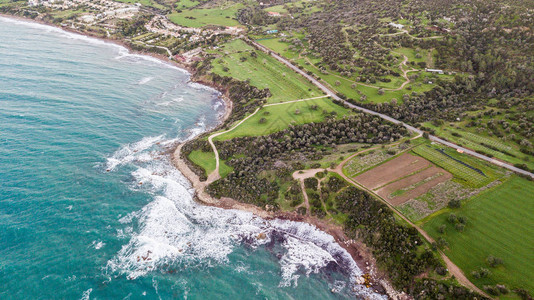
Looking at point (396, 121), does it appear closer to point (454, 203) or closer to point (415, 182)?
point (415, 182)

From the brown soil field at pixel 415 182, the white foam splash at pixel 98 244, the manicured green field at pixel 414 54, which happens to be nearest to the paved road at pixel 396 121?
the brown soil field at pixel 415 182

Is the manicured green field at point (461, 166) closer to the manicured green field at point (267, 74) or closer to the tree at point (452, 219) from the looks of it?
the tree at point (452, 219)

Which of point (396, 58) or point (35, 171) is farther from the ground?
point (396, 58)

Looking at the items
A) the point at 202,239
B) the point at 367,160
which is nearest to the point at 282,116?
the point at 367,160

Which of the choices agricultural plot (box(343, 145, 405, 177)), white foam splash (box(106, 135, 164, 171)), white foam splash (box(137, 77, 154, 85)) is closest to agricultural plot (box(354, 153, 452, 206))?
agricultural plot (box(343, 145, 405, 177))

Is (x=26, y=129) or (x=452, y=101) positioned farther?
(x=452, y=101)

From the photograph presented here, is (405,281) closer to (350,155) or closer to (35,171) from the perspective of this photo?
(350,155)

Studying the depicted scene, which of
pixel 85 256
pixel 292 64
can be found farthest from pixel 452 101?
pixel 85 256
